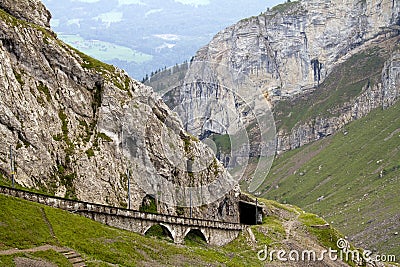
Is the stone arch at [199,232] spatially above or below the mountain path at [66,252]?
below

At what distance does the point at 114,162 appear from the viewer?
9112 centimetres

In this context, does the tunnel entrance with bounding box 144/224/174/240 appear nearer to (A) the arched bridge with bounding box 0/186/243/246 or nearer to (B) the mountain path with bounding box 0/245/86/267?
(A) the arched bridge with bounding box 0/186/243/246

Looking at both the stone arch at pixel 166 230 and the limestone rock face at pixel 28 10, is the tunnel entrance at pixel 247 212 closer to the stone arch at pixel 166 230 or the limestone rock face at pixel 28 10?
the stone arch at pixel 166 230

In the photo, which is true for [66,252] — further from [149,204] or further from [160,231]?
[149,204]

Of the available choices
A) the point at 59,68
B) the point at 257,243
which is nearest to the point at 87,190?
the point at 59,68

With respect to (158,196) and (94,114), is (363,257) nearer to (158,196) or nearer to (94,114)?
(158,196)

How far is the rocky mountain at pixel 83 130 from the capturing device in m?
80.2

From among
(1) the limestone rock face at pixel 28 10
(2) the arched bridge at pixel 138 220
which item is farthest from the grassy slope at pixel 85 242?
(1) the limestone rock face at pixel 28 10

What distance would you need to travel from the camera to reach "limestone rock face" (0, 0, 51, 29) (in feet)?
308

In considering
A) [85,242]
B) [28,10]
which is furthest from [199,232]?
[28,10]

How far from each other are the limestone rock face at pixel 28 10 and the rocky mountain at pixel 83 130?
180 mm

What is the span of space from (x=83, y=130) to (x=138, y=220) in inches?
666

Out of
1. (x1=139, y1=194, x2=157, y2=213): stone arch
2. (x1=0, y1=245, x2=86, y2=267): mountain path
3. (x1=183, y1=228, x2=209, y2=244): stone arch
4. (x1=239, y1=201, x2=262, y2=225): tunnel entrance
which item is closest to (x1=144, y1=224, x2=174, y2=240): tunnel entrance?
(x1=139, y1=194, x2=157, y2=213): stone arch

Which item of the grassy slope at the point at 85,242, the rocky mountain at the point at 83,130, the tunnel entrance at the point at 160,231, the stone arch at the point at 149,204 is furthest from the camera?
the stone arch at the point at 149,204
